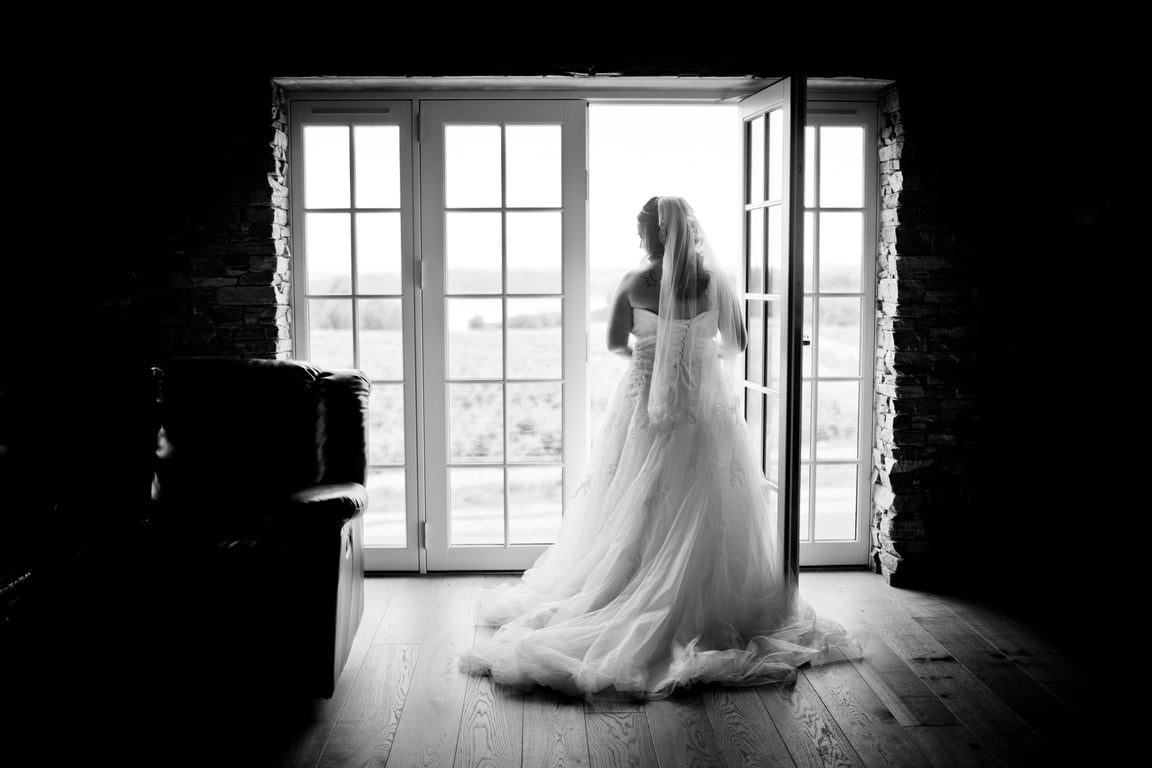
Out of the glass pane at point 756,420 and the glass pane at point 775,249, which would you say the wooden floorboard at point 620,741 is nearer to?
the glass pane at point 756,420

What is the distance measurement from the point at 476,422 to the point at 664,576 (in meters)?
1.35

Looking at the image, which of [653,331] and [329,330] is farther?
[329,330]

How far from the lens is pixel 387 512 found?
448 centimetres

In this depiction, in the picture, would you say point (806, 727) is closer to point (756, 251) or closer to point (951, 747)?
point (951, 747)

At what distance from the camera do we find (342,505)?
118 inches

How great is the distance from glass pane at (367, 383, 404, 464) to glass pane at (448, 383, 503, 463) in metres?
0.24

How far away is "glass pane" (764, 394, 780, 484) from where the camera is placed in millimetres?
3752

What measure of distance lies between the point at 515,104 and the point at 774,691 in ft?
8.90

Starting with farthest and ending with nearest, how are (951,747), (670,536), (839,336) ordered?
(839,336) → (670,536) → (951,747)

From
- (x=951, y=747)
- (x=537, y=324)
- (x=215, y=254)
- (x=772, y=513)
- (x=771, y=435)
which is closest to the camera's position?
(x=951, y=747)

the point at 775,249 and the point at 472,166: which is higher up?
the point at 472,166

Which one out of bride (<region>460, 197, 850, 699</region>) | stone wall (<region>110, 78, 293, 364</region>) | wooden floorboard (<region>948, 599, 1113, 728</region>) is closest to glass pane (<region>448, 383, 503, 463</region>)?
bride (<region>460, 197, 850, 699</region>)

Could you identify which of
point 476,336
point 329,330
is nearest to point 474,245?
point 476,336

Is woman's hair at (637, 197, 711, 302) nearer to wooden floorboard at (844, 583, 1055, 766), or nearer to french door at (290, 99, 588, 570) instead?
french door at (290, 99, 588, 570)
